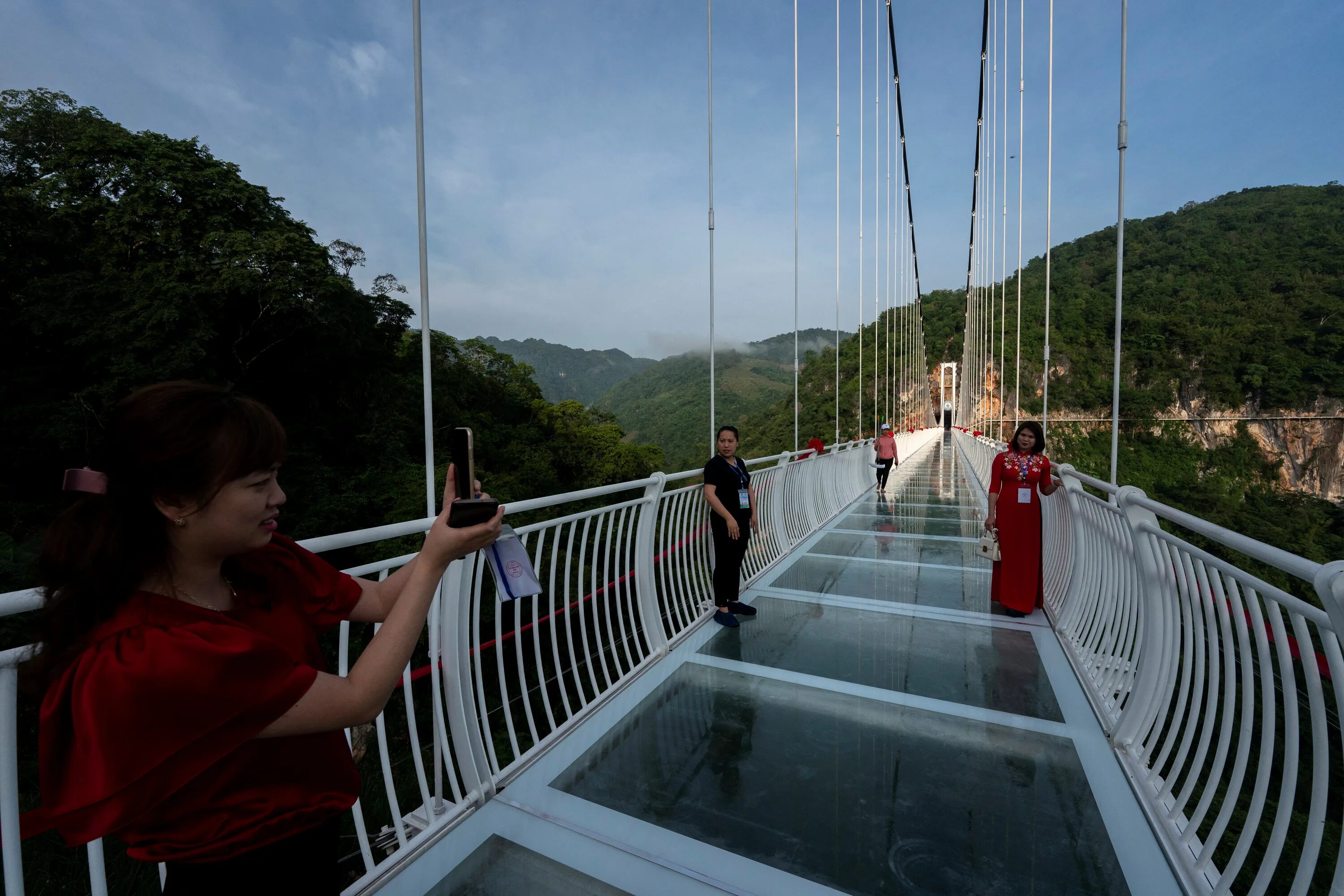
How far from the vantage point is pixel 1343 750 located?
1.49 metres

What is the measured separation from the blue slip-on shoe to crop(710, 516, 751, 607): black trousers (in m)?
0.08

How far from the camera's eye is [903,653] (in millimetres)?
3234

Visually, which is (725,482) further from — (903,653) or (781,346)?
(781,346)

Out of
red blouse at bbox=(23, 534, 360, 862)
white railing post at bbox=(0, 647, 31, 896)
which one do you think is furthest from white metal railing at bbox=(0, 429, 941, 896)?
red blouse at bbox=(23, 534, 360, 862)

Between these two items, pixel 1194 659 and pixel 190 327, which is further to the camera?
pixel 190 327

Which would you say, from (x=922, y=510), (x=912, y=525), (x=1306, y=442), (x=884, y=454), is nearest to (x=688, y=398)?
(x=1306, y=442)

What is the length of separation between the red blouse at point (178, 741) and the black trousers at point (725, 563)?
3.01m

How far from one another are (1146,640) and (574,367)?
414 ft

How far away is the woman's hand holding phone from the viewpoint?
2.97 ft

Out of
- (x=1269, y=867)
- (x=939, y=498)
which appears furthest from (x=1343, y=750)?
(x=939, y=498)

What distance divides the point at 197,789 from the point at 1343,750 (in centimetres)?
227

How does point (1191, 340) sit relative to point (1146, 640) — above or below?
above

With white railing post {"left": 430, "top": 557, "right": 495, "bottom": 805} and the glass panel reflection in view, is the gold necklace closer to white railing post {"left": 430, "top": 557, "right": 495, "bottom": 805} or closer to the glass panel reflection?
white railing post {"left": 430, "top": 557, "right": 495, "bottom": 805}

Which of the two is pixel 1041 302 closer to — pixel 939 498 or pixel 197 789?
pixel 939 498
